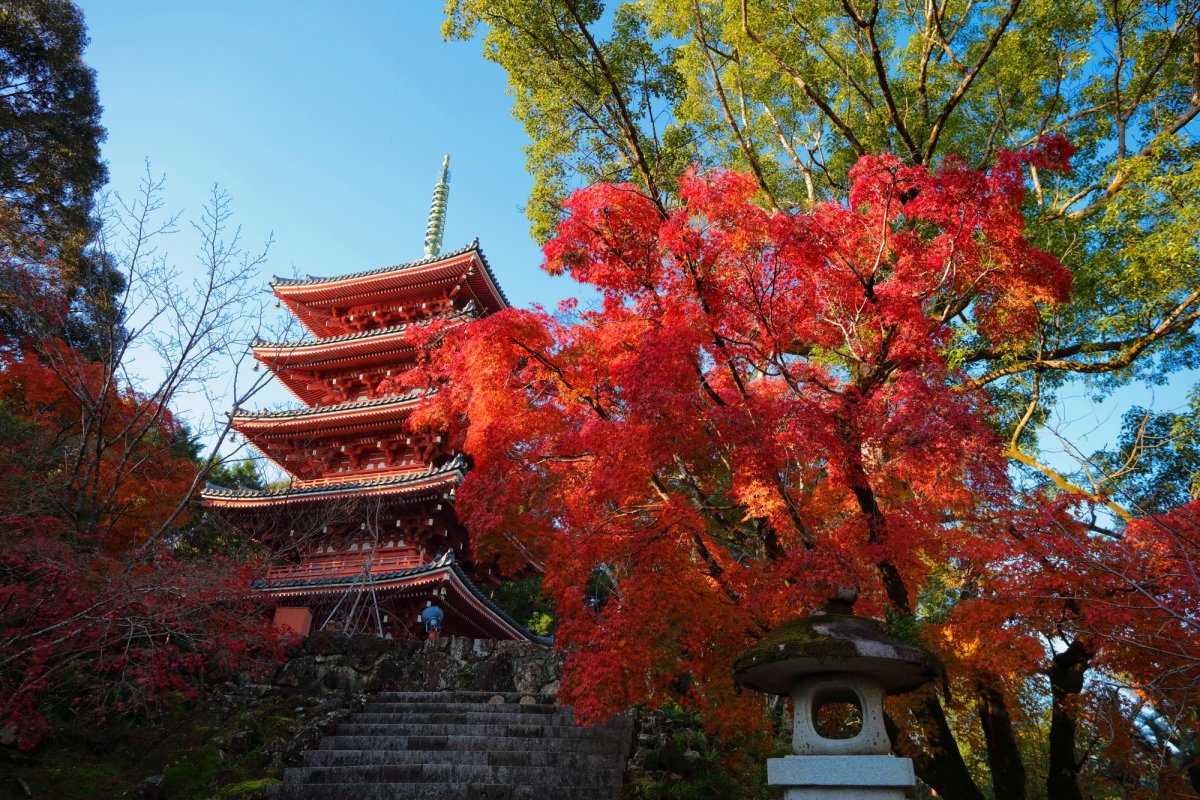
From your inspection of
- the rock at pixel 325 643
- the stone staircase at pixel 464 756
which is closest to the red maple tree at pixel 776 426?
the stone staircase at pixel 464 756

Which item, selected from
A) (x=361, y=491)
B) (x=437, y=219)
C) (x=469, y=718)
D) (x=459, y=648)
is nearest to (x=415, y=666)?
(x=459, y=648)

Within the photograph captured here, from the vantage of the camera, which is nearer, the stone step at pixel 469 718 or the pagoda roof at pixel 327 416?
the stone step at pixel 469 718

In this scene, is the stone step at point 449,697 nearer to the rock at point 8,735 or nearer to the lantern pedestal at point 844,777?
the rock at point 8,735

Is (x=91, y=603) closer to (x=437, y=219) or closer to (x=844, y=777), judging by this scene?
(x=844, y=777)

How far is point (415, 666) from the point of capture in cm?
1260

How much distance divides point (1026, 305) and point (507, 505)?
7.93 meters

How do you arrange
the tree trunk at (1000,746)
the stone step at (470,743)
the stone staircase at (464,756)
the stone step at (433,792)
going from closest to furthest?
the tree trunk at (1000,746) → the stone step at (433,792) → the stone staircase at (464,756) → the stone step at (470,743)

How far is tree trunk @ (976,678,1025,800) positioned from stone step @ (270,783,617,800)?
14.3 ft

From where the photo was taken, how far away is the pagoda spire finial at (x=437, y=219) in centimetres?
3212

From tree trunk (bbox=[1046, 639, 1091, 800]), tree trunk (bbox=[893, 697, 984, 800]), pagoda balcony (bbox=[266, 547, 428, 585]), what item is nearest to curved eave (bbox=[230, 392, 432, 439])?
pagoda balcony (bbox=[266, 547, 428, 585])

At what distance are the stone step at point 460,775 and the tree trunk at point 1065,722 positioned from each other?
489cm

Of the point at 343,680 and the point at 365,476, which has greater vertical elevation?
the point at 365,476

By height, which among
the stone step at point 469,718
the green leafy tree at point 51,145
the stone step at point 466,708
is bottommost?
the stone step at point 469,718

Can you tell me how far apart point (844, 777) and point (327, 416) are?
14537mm
